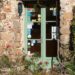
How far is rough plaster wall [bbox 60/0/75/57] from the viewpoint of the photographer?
1196cm

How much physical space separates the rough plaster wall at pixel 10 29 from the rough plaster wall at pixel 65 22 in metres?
1.14

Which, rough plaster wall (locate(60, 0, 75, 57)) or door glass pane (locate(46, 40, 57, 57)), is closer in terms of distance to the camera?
rough plaster wall (locate(60, 0, 75, 57))

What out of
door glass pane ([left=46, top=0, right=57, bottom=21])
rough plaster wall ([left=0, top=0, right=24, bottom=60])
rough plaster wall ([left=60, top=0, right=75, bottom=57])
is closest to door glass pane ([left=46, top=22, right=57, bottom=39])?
door glass pane ([left=46, top=0, right=57, bottom=21])

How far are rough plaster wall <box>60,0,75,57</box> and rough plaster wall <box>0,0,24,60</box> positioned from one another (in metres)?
1.14

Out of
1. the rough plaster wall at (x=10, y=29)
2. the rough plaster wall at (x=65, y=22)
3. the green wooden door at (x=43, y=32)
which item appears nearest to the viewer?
the rough plaster wall at (x=65, y=22)

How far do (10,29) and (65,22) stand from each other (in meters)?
1.49

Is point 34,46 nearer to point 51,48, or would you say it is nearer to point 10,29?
point 51,48

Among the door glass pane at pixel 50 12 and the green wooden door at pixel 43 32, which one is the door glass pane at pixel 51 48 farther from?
the door glass pane at pixel 50 12

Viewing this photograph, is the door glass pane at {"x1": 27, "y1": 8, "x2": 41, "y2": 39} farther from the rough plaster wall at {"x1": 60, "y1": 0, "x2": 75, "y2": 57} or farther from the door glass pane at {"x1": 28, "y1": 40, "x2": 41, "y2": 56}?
the rough plaster wall at {"x1": 60, "y1": 0, "x2": 75, "y2": 57}

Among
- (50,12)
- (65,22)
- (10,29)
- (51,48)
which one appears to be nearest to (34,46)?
(51,48)

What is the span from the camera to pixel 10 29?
12.1 meters

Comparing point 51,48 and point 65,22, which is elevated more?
point 65,22

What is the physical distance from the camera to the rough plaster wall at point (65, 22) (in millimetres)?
11961

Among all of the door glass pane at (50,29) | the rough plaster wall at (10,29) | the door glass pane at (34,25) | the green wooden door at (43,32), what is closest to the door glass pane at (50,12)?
the green wooden door at (43,32)
